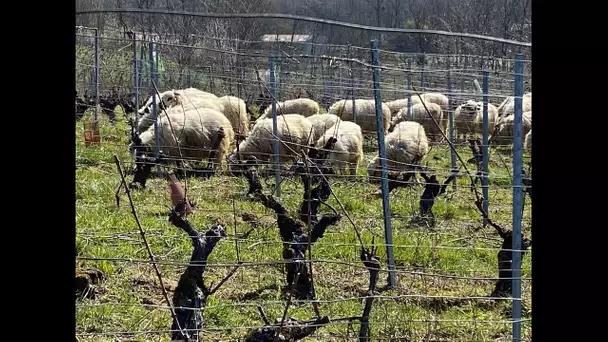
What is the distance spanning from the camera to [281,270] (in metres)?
5.36

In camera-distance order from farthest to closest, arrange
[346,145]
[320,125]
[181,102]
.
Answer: [320,125] → [181,102] → [346,145]

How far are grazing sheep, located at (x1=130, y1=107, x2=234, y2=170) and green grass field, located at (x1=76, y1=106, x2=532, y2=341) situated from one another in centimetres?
107

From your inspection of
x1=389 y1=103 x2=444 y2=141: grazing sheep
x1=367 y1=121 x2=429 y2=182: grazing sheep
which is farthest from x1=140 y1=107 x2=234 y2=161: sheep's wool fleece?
x1=389 y1=103 x2=444 y2=141: grazing sheep

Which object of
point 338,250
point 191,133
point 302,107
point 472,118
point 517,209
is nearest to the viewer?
point 517,209

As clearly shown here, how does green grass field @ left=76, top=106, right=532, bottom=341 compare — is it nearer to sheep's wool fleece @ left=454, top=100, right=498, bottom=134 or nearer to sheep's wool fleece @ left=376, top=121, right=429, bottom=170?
sheep's wool fleece @ left=376, top=121, right=429, bottom=170

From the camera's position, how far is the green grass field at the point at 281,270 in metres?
4.16

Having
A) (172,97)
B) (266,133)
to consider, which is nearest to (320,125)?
(266,133)

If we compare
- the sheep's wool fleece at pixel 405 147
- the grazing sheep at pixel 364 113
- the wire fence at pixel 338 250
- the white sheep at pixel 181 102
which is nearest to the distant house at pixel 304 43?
the wire fence at pixel 338 250

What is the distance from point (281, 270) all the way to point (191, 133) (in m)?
5.55

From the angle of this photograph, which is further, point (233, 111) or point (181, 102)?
point (233, 111)

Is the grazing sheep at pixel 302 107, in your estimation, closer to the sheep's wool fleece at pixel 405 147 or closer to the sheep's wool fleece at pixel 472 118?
the sheep's wool fleece at pixel 472 118

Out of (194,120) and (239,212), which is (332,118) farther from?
(239,212)

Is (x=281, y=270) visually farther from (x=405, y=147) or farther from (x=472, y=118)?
(x=472, y=118)
